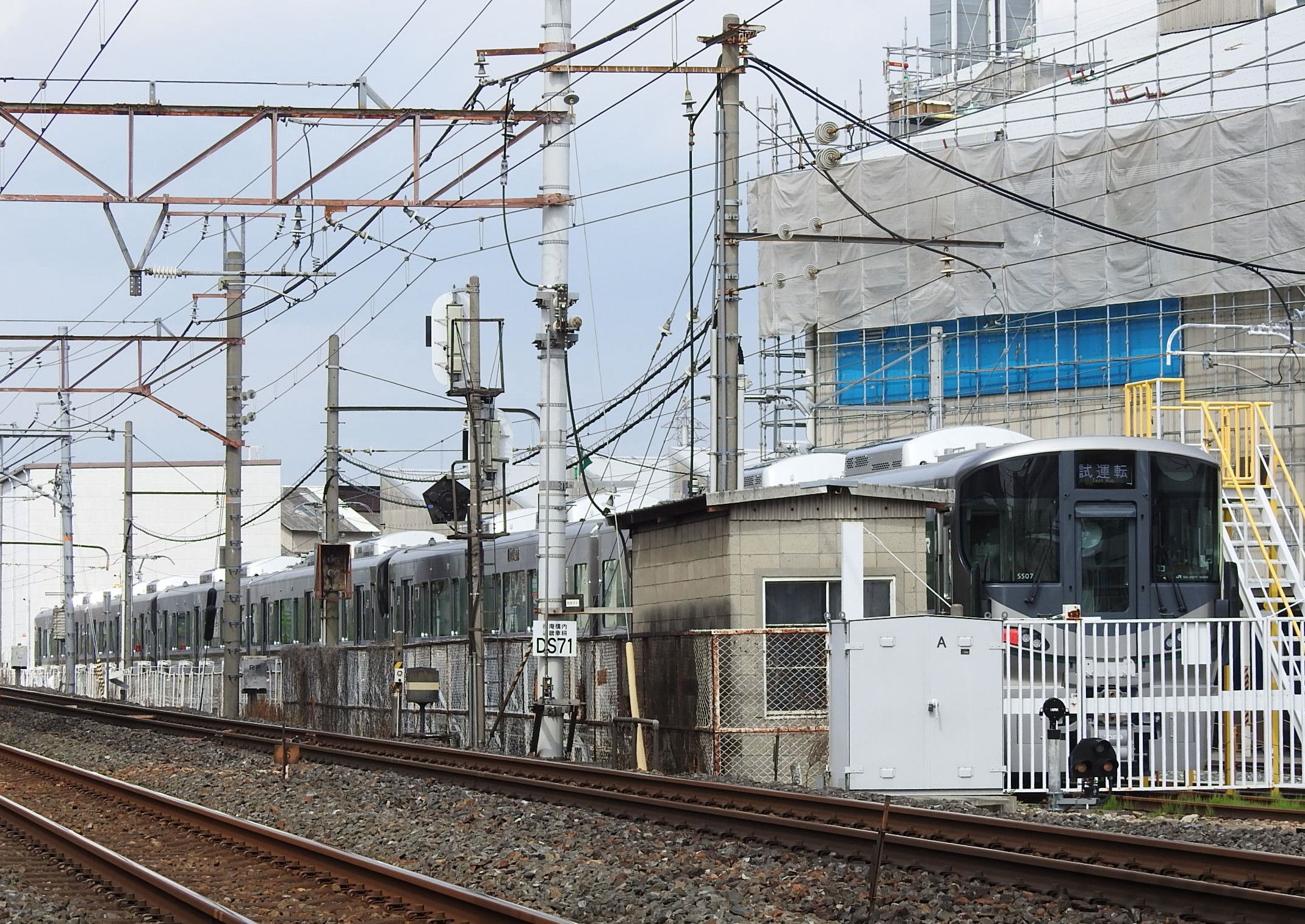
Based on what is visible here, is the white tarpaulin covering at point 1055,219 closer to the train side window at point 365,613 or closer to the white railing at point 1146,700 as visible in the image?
the train side window at point 365,613

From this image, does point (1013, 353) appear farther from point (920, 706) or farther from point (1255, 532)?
point (920, 706)

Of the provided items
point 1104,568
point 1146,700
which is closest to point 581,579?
point 1104,568

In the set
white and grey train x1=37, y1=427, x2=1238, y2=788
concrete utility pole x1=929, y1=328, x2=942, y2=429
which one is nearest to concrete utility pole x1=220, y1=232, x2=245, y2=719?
white and grey train x1=37, y1=427, x2=1238, y2=788

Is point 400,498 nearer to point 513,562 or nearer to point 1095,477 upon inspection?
point 513,562

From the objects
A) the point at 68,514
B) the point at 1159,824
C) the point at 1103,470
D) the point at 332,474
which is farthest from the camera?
the point at 68,514

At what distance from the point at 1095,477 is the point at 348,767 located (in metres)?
8.77

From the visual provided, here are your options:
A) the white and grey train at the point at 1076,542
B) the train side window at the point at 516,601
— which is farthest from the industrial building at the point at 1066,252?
the white and grey train at the point at 1076,542

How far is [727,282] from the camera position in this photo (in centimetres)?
2080

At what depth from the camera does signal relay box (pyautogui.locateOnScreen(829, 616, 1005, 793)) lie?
14.7 meters

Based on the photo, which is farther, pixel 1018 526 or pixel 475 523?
pixel 475 523

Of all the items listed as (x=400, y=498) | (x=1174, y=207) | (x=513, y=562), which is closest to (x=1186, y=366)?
(x=1174, y=207)

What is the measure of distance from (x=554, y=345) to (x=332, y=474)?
1245cm

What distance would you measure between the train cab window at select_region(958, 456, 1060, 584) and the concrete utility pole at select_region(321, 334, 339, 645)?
15389 millimetres

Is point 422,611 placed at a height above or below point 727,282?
below
